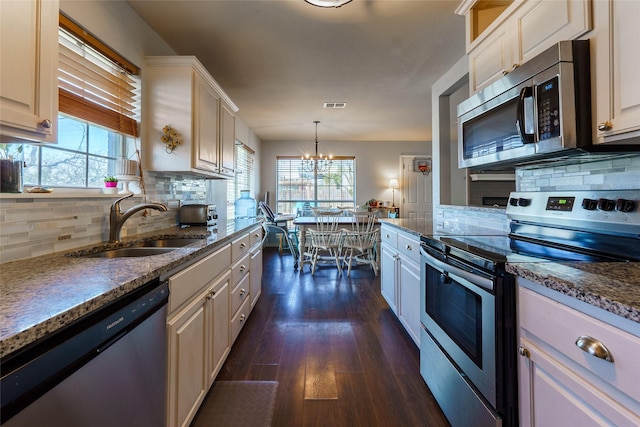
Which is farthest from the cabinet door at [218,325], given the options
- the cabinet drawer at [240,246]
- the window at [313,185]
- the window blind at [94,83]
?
the window at [313,185]

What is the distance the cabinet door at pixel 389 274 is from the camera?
239cm

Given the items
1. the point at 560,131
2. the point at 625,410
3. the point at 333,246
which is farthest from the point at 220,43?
the point at 625,410

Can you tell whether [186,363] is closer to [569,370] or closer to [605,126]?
[569,370]

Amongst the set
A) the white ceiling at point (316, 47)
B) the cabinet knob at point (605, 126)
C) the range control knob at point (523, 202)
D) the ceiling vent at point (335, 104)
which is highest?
the ceiling vent at point (335, 104)

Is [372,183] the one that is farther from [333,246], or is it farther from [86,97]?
[86,97]

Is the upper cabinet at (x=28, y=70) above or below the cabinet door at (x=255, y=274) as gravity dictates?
above

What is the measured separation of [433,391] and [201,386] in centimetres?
121

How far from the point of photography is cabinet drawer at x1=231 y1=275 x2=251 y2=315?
6.29 feet

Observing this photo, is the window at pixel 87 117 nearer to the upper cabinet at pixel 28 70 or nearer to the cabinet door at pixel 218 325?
the upper cabinet at pixel 28 70

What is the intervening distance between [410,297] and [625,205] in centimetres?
125

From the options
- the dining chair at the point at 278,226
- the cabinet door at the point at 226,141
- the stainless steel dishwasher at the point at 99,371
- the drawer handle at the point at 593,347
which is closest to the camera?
the stainless steel dishwasher at the point at 99,371

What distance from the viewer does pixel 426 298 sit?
1.62m

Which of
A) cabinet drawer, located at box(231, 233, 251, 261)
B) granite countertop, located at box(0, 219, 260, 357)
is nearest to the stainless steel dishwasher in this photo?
granite countertop, located at box(0, 219, 260, 357)

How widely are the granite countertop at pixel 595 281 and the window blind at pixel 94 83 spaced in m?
2.10
